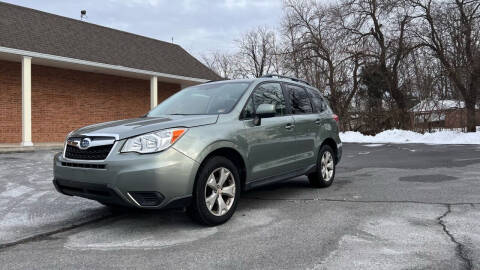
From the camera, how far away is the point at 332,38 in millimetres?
24922

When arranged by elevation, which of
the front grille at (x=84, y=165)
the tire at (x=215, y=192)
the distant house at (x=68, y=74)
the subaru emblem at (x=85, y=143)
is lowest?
the tire at (x=215, y=192)

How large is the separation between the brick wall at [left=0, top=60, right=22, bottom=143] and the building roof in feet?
5.50

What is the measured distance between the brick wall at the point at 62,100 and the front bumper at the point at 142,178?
45.7 feet

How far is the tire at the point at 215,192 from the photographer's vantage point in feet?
13.2

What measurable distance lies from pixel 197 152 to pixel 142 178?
620mm

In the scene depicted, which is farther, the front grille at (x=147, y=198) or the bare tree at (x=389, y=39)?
the bare tree at (x=389, y=39)

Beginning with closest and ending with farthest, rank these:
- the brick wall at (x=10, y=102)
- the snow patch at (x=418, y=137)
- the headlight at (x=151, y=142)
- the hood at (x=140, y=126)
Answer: the headlight at (x=151, y=142), the hood at (x=140, y=126), the brick wall at (x=10, y=102), the snow patch at (x=418, y=137)

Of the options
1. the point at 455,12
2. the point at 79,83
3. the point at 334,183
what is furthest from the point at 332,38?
the point at 334,183

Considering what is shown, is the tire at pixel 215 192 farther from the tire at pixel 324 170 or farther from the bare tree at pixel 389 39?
the bare tree at pixel 389 39

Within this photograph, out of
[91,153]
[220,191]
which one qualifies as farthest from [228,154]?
[91,153]

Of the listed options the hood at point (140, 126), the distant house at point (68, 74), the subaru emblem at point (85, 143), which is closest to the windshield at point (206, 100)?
the hood at point (140, 126)

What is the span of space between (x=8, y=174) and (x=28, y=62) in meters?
7.12

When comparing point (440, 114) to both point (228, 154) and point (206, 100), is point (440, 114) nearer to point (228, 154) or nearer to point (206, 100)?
point (206, 100)

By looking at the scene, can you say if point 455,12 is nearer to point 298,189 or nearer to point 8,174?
point 298,189
